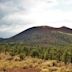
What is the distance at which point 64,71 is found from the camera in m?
57.2

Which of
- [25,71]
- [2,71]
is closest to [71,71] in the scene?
[25,71]

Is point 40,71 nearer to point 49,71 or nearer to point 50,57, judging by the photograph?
point 49,71

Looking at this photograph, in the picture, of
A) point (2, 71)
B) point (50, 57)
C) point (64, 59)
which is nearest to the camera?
point (2, 71)

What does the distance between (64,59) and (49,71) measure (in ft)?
218

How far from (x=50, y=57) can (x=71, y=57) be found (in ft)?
56.2

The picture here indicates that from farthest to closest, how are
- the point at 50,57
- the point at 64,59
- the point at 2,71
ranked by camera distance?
1. the point at 50,57
2. the point at 64,59
3. the point at 2,71

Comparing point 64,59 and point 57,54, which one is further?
point 57,54

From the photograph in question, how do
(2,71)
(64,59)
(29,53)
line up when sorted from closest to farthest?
(2,71) < (64,59) < (29,53)

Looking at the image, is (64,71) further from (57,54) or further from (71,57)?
(57,54)

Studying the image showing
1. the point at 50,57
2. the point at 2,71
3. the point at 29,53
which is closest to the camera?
the point at 2,71

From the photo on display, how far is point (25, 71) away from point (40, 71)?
3588mm

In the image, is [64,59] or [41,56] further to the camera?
[41,56]

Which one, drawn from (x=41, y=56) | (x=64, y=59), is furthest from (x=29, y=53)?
(x=64, y=59)

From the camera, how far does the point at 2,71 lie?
56.2 m
